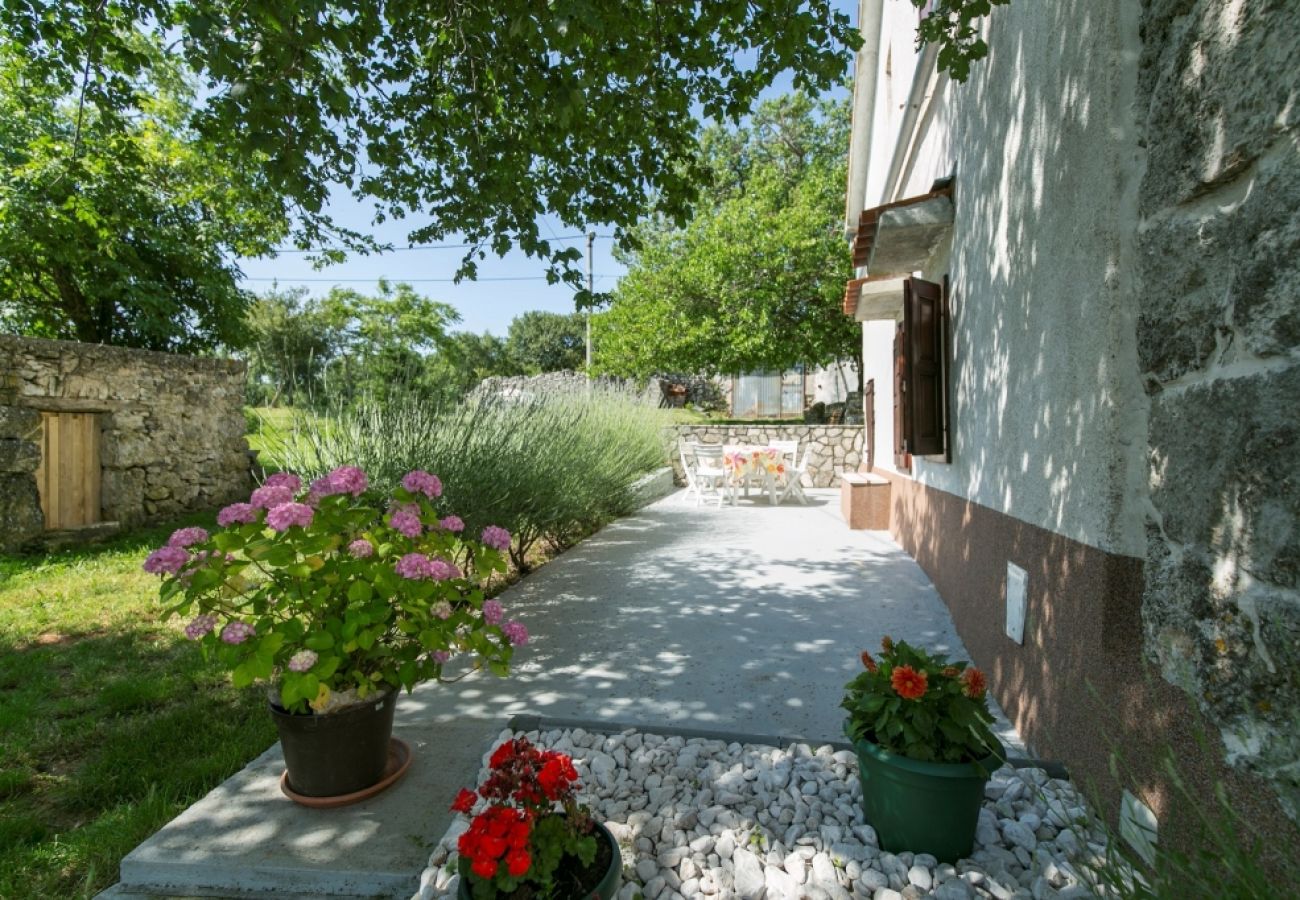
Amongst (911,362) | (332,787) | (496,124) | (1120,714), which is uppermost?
(496,124)

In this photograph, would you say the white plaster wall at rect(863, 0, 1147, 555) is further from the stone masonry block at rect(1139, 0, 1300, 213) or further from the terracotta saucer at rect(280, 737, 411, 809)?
the terracotta saucer at rect(280, 737, 411, 809)

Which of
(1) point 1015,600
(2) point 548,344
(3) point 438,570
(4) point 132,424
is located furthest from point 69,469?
(2) point 548,344

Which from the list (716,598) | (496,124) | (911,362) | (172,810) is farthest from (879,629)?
(496,124)

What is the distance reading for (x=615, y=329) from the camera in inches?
659

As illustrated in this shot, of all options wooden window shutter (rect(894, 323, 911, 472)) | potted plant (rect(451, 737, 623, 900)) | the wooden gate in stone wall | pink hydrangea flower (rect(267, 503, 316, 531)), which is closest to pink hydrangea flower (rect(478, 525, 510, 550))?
pink hydrangea flower (rect(267, 503, 316, 531))

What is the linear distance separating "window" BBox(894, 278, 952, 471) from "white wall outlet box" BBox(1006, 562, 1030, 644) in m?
1.68

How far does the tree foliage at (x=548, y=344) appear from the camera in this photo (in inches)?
1834

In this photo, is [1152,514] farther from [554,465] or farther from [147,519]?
[147,519]

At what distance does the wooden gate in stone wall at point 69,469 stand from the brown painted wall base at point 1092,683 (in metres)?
8.69

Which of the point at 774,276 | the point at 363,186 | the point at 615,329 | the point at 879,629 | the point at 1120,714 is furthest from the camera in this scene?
the point at 615,329

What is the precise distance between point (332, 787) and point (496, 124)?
355cm

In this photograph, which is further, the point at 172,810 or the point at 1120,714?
the point at 172,810

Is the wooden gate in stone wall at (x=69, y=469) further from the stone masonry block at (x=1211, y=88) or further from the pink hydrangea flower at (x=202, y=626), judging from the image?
the stone masonry block at (x=1211, y=88)

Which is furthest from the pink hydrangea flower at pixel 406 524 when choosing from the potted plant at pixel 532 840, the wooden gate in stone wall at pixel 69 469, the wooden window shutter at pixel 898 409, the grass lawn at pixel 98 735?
the wooden gate in stone wall at pixel 69 469
